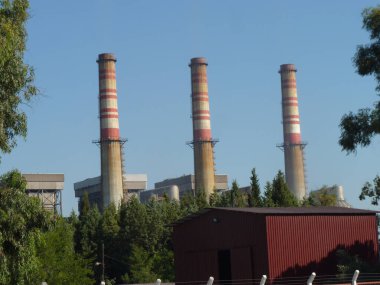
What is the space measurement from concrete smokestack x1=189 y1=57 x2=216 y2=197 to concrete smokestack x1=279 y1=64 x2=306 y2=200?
1717 cm

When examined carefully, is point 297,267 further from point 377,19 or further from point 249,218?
point 377,19

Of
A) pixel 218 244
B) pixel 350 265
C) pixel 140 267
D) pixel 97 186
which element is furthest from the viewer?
pixel 97 186

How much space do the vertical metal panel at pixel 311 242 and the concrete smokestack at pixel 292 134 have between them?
85.3 meters

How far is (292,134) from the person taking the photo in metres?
134

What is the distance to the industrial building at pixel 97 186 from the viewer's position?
482 feet

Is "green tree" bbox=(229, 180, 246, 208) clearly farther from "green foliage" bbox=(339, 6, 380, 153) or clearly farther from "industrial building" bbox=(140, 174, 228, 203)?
"industrial building" bbox=(140, 174, 228, 203)

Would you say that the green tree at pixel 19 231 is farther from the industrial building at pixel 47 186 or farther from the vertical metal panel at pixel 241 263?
the industrial building at pixel 47 186

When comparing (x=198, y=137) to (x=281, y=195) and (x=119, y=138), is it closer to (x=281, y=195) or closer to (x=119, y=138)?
(x=119, y=138)

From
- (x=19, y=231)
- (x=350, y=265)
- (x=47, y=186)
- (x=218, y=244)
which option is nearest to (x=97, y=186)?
(x=47, y=186)

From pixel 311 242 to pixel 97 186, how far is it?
105312 millimetres

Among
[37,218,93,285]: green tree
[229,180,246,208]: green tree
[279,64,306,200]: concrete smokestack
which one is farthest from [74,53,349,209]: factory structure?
[37,218,93,285]: green tree

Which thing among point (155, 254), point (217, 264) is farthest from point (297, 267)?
point (155, 254)

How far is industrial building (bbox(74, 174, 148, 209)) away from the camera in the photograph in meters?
147

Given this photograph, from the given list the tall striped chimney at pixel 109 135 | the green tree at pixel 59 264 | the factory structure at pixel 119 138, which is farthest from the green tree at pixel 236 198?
the tall striped chimney at pixel 109 135
